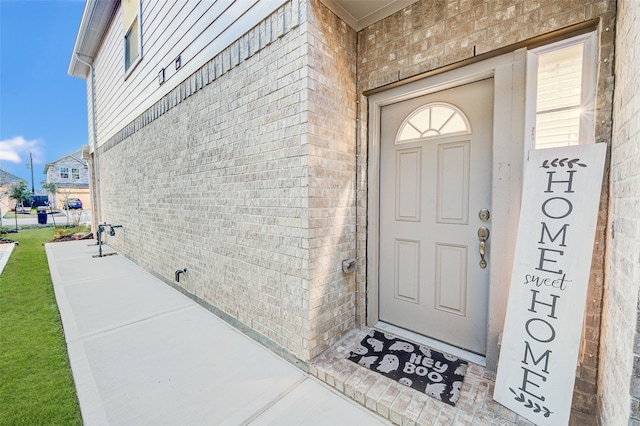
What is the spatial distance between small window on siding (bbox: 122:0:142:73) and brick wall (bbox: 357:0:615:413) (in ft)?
16.1

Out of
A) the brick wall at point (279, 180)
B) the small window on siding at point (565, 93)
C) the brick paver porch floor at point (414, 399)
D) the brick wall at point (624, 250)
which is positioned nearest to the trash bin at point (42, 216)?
the brick wall at point (279, 180)

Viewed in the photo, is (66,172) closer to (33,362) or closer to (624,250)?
(33,362)

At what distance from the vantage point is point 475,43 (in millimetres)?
1923

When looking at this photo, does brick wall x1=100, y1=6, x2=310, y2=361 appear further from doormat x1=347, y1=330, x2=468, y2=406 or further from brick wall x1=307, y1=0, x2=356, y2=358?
doormat x1=347, y1=330, x2=468, y2=406

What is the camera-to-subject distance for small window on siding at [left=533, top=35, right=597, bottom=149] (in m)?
1.59

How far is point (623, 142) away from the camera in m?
1.30

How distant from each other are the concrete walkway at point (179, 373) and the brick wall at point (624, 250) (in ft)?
3.82

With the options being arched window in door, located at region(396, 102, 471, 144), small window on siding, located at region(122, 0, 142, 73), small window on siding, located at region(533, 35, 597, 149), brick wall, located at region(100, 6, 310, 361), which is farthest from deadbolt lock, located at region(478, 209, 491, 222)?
small window on siding, located at region(122, 0, 142, 73)

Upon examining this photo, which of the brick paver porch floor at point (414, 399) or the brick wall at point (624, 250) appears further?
the brick paver porch floor at point (414, 399)

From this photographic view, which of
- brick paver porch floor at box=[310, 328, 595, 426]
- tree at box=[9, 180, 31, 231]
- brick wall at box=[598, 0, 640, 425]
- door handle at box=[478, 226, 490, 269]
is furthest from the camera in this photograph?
tree at box=[9, 180, 31, 231]

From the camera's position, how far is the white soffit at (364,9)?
2.23 metres

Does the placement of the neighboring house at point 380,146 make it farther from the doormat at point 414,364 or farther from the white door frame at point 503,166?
the doormat at point 414,364

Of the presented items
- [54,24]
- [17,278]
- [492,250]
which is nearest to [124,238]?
[17,278]

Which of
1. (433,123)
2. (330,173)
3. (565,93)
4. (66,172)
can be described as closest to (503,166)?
(565,93)
